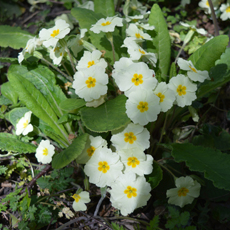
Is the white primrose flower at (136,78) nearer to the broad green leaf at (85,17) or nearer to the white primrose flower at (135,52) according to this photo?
the white primrose flower at (135,52)

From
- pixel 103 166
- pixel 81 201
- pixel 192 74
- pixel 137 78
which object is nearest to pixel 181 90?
pixel 192 74

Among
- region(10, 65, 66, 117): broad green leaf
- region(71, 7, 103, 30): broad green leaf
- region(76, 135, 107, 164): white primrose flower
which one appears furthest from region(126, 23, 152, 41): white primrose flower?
region(76, 135, 107, 164): white primrose flower

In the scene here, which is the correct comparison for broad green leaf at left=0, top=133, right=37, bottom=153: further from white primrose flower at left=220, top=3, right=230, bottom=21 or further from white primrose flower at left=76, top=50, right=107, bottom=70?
white primrose flower at left=220, top=3, right=230, bottom=21

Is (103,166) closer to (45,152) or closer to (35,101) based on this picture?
(45,152)

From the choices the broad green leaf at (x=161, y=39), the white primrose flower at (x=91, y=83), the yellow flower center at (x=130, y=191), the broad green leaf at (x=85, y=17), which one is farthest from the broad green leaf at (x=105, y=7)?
the yellow flower center at (x=130, y=191)

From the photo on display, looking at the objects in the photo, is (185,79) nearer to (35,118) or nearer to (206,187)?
(206,187)

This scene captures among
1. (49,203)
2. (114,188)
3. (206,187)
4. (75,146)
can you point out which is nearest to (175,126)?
(206,187)
